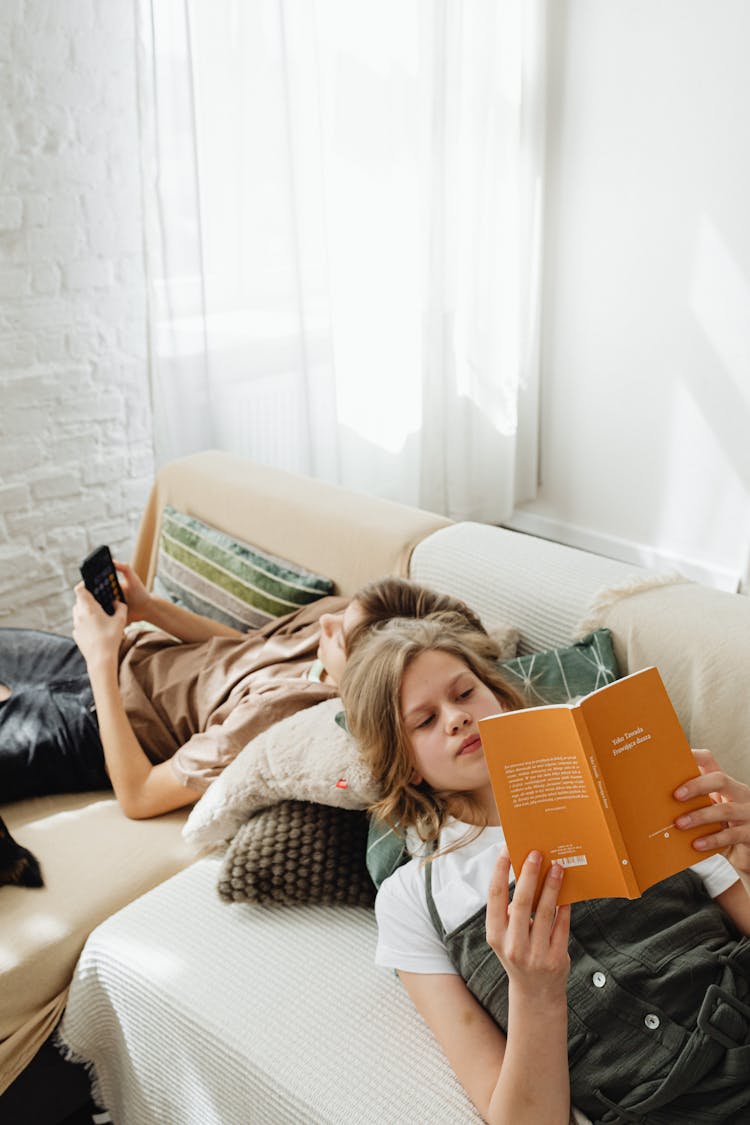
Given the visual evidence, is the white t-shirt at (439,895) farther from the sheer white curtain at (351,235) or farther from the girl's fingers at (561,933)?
the sheer white curtain at (351,235)

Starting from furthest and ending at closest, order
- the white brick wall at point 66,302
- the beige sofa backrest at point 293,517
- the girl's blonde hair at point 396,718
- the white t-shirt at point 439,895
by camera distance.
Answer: the white brick wall at point 66,302, the beige sofa backrest at point 293,517, the girl's blonde hair at point 396,718, the white t-shirt at point 439,895

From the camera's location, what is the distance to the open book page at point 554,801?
919 mm

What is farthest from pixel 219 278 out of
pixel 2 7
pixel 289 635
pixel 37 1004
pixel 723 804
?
pixel 723 804

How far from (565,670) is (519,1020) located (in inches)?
26.4

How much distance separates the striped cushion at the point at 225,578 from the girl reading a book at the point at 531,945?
26.6 inches

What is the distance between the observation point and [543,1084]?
0.99 m

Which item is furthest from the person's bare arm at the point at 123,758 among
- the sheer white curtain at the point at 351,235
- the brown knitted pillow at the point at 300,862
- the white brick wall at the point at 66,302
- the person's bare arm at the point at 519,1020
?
the sheer white curtain at the point at 351,235

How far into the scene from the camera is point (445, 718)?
126 centimetres

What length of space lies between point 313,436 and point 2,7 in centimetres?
140

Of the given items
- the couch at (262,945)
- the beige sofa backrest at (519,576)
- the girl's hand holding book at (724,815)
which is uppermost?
the girl's hand holding book at (724,815)

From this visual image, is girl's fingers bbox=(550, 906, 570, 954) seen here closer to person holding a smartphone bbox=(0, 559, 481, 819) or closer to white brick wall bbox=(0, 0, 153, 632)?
person holding a smartphone bbox=(0, 559, 481, 819)

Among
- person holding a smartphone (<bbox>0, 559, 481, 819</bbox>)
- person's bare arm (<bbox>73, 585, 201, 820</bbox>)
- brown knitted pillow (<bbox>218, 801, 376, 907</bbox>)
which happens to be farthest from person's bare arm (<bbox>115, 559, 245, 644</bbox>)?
brown knitted pillow (<bbox>218, 801, 376, 907</bbox>)

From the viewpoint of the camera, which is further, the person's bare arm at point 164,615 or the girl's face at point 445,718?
the person's bare arm at point 164,615

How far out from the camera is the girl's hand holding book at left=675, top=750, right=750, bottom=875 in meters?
0.99
